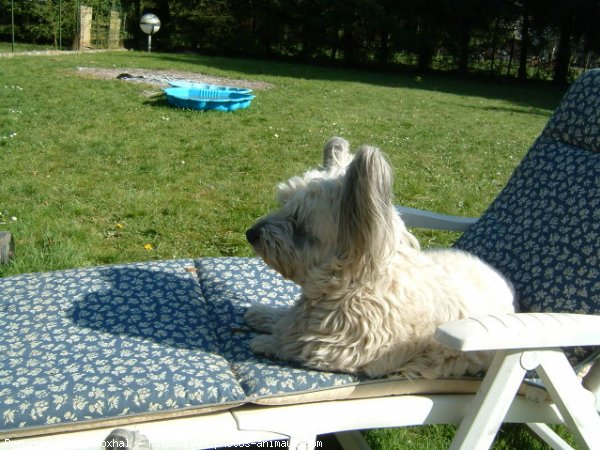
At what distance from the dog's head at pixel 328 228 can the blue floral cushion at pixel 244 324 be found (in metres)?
0.38

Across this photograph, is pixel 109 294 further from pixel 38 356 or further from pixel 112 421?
pixel 112 421

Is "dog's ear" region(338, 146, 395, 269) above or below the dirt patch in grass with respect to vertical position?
below

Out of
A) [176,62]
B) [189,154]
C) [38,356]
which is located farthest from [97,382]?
[176,62]

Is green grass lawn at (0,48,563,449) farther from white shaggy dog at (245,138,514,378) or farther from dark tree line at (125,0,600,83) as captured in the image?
dark tree line at (125,0,600,83)

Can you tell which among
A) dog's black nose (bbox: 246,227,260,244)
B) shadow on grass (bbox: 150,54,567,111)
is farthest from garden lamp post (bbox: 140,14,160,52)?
dog's black nose (bbox: 246,227,260,244)

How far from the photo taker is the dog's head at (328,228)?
7.39ft

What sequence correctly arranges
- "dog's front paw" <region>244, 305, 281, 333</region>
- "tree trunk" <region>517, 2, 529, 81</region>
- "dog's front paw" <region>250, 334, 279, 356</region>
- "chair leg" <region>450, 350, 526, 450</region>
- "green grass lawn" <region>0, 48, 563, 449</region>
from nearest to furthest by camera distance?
"chair leg" <region>450, 350, 526, 450</region> < "dog's front paw" <region>250, 334, 279, 356</region> < "dog's front paw" <region>244, 305, 281, 333</region> < "green grass lawn" <region>0, 48, 563, 449</region> < "tree trunk" <region>517, 2, 529, 81</region>

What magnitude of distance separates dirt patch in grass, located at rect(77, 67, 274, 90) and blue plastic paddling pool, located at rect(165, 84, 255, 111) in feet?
7.52

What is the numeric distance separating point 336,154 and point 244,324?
909 mm

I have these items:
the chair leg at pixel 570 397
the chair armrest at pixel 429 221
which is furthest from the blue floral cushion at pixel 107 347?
the chair armrest at pixel 429 221

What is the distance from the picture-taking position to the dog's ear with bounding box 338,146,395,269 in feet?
7.04

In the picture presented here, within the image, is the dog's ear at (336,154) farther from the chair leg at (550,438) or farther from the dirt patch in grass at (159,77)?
the dirt patch in grass at (159,77)

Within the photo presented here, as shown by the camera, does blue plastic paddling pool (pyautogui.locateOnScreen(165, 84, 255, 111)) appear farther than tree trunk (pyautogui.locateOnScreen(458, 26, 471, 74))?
No

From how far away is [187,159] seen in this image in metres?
8.41
